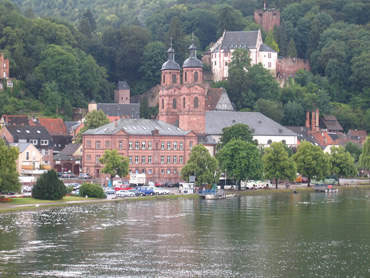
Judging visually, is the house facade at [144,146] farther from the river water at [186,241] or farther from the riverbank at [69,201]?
the river water at [186,241]

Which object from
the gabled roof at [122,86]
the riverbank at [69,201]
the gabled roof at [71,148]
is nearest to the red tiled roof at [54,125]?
the gabled roof at [71,148]

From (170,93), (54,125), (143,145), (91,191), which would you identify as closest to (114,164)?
(143,145)

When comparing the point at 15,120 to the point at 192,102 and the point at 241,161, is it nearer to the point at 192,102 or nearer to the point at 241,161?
the point at 192,102

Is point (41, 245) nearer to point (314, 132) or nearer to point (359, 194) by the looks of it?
point (359, 194)

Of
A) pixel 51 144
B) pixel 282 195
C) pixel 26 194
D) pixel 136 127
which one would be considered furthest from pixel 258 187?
pixel 26 194

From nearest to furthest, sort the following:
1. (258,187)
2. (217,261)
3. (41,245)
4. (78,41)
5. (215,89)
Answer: (217,261) → (41,245) → (258,187) → (215,89) → (78,41)

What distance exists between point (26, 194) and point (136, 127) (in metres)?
32.5

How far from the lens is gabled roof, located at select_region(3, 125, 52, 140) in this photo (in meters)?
133

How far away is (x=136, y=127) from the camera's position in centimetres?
13212

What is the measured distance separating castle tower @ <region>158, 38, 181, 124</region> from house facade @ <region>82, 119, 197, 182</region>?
11.7 m

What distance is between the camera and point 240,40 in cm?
19212

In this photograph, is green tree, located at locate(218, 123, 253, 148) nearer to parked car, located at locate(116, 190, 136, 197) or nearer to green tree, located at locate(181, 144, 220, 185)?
green tree, located at locate(181, 144, 220, 185)

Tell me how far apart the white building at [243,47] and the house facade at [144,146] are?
5648cm

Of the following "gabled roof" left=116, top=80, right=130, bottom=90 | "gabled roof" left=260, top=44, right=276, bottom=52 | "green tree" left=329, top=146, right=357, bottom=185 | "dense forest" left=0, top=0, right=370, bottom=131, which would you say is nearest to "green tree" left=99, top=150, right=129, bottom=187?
"green tree" left=329, top=146, right=357, bottom=185
